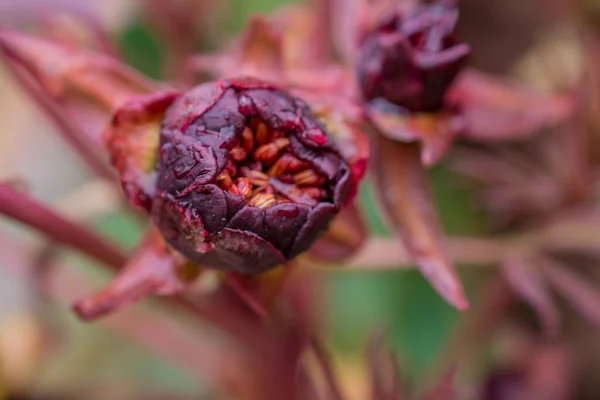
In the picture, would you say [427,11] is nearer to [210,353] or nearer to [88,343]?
[210,353]

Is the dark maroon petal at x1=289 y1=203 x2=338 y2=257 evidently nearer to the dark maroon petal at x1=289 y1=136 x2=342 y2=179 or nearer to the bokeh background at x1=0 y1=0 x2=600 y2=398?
the dark maroon petal at x1=289 y1=136 x2=342 y2=179

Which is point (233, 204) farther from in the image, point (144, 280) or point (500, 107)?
point (500, 107)

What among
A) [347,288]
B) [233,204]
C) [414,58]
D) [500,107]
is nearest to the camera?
[233,204]

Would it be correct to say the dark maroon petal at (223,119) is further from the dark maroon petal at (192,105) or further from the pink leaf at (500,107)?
the pink leaf at (500,107)

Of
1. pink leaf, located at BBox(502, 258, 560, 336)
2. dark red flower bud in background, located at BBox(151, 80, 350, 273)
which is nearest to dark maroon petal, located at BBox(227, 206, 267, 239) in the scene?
dark red flower bud in background, located at BBox(151, 80, 350, 273)

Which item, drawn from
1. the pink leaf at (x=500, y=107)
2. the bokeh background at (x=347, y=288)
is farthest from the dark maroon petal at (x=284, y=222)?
the bokeh background at (x=347, y=288)

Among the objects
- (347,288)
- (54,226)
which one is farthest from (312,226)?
(347,288)
